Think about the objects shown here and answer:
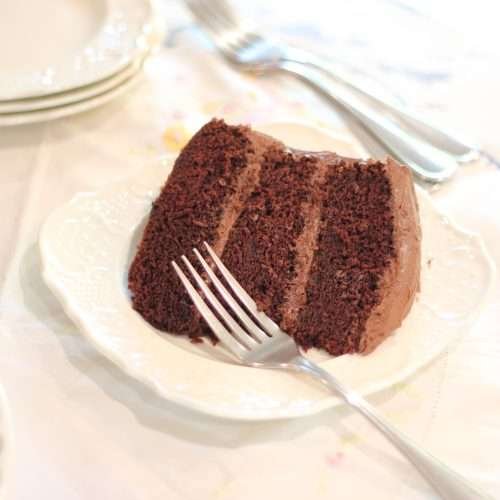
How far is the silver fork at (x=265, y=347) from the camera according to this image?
3.06 feet

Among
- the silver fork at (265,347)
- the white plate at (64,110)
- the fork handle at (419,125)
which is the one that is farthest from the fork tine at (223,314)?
the fork handle at (419,125)

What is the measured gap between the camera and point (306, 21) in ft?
6.31

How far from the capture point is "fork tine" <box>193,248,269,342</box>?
111 cm

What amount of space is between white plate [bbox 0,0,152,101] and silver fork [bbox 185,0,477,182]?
24 cm

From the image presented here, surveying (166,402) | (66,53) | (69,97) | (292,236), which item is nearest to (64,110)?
(69,97)

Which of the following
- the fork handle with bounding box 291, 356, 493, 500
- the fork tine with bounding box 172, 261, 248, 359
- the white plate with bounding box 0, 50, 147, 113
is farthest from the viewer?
the white plate with bounding box 0, 50, 147, 113

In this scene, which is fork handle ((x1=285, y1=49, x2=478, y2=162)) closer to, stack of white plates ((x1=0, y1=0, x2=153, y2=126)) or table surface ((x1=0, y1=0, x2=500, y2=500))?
table surface ((x1=0, y1=0, x2=500, y2=500))

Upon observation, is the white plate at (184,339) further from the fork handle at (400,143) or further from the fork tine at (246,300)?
the fork handle at (400,143)

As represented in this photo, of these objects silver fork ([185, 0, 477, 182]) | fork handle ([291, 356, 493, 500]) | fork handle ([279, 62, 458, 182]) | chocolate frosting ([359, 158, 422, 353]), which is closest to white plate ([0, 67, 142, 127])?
silver fork ([185, 0, 477, 182])

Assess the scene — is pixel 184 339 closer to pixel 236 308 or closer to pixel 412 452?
pixel 236 308

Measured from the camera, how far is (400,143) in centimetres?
155

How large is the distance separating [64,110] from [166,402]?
27.6 inches

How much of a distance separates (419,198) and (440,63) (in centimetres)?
61

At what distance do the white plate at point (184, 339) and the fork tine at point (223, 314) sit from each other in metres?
0.05
